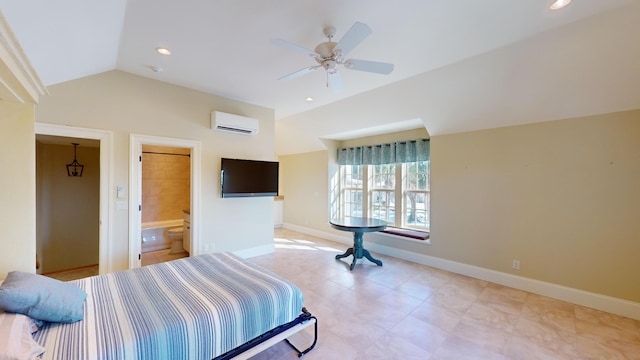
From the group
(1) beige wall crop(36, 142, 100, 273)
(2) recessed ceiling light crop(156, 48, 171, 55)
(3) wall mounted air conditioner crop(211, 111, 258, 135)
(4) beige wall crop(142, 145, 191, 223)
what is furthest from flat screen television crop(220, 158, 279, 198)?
(4) beige wall crop(142, 145, 191, 223)

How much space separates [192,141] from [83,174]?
2080 millimetres

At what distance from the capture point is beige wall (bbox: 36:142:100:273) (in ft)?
12.3

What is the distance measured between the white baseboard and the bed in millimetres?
2667

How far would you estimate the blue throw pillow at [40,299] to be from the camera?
1.33 meters

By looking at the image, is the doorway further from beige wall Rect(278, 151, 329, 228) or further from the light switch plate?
beige wall Rect(278, 151, 329, 228)

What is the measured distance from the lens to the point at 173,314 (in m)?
1.59

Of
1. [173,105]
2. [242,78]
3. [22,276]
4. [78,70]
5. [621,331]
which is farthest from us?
[173,105]

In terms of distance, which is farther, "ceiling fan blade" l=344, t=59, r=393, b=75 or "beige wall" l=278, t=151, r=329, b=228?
"beige wall" l=278, t=151, r=329, b=228

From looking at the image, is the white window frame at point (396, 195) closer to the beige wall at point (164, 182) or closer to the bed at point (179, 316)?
the bed at point (179, 316)

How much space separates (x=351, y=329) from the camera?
7.74ft

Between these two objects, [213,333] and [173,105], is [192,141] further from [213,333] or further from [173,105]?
[213,333]

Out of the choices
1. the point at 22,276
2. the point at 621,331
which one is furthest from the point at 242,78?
the point at 621,331

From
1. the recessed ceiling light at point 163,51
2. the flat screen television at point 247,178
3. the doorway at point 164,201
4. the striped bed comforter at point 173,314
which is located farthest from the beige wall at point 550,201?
the doorway at point 164,201

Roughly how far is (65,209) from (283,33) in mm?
4463
